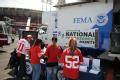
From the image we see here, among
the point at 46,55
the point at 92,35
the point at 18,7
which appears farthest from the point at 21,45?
the point at 18,7

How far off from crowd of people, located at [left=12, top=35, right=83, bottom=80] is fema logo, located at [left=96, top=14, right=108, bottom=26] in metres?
2.39

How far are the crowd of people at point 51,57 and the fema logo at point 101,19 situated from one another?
2.39 meters

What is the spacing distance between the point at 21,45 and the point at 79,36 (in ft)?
8.36

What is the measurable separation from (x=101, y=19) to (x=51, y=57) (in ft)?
10.5

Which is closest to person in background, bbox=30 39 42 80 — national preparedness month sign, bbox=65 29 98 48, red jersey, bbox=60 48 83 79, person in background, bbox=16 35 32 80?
person in background, bbox=16 35 32 80

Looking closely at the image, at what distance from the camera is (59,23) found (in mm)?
12719

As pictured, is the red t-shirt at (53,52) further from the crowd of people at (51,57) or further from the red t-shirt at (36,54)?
the red t-shirt at (36,54)

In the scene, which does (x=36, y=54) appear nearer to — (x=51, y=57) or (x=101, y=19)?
(x=51, y=57)

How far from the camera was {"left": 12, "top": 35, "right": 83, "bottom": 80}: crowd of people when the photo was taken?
7.07m

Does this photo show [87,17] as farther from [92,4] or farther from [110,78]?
[110,78]

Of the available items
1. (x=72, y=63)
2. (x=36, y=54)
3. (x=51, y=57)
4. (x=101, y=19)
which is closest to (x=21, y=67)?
(x=36, y=54)

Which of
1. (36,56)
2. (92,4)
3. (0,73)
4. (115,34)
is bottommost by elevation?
(0,73)

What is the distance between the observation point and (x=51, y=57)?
8.57 meters

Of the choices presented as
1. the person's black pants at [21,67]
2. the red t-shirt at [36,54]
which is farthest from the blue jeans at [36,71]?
the person's black pants at [21,67]
